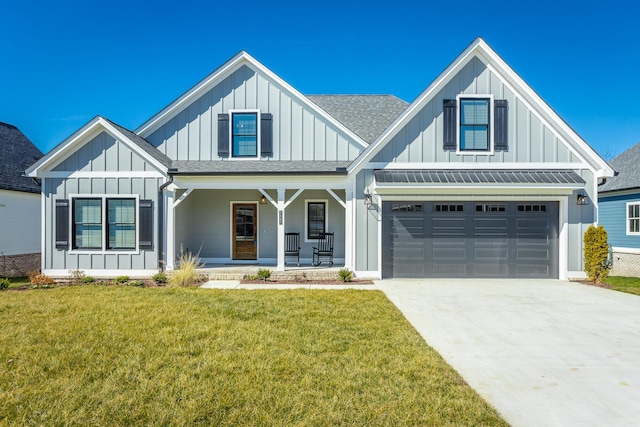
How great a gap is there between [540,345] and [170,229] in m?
9.38

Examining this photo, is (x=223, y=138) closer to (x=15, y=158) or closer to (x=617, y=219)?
(x=15, y=158)

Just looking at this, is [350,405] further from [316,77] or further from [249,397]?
[316,77]

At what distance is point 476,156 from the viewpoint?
396 inches

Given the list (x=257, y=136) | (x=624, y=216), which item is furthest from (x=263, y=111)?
(x=624, y=216)

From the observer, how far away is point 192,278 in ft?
30.8

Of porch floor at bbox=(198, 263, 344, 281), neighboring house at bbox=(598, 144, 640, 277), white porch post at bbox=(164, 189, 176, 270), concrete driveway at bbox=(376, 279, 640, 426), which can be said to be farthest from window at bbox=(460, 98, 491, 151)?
white porch post at bbox=(164, 189, 176, 270)

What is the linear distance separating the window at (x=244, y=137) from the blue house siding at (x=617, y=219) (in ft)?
48.8

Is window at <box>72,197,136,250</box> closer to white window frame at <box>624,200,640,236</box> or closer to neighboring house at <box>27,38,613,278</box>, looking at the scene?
neighboring house at <box>27,38,613,278</box>

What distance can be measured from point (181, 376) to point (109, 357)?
1.22m

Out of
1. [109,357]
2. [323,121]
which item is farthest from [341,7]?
[109,357]

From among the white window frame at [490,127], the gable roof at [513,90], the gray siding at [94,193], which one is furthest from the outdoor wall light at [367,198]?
the gray siding at [94,193]

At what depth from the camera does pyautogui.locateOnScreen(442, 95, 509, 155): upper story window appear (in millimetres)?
9984

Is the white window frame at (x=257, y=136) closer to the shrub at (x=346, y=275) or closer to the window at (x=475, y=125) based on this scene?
the shrub at (x=346, y=275)

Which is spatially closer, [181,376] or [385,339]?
[181,376]
